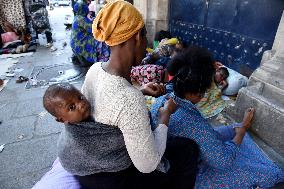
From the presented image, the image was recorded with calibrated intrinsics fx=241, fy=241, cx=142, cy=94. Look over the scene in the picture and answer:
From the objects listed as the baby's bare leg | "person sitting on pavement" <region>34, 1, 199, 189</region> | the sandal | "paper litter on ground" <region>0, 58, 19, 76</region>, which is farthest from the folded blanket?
"paper litter on ground" <region>0, 58, 19, 76</region>

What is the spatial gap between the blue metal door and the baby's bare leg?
1.45 m

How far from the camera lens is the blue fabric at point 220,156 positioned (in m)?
1.63

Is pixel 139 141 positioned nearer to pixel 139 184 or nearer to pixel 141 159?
pixel 141 159

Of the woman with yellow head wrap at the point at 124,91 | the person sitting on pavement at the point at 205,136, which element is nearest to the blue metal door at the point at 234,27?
the person sitting on pavement at the point at 205,136

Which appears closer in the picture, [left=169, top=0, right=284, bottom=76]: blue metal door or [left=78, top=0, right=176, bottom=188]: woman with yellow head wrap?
[left=78, top=0, right=176, bottom=188]: woman with yellow head wrap

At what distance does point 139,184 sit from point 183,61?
907mm

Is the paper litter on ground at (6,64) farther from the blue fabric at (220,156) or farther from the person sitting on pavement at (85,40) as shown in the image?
the blue fabric at (220,156)

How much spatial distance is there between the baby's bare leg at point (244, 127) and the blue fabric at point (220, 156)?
0.31ft

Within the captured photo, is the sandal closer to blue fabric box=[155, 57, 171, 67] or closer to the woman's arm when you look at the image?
blue fabric box=[155, 57, 171, 67]

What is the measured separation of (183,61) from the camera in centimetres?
170

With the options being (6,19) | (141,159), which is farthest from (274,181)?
(6,19)

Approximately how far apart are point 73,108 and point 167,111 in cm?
60

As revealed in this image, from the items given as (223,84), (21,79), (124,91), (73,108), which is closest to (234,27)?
(223,84)

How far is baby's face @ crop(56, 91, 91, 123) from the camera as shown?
1.39m
